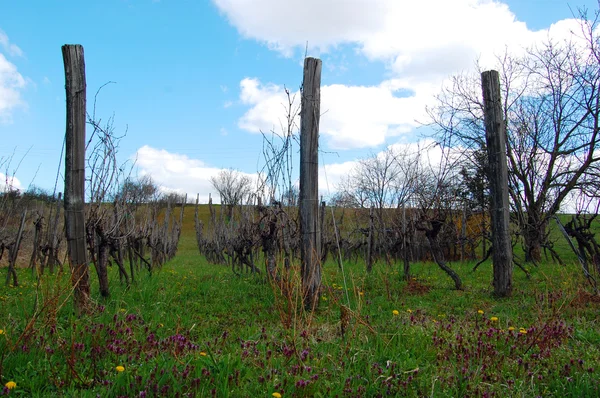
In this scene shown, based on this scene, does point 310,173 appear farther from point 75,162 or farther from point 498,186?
point 498,186

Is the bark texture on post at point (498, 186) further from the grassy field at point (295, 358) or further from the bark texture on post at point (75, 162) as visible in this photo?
the bark texture on post at point (75, 162)

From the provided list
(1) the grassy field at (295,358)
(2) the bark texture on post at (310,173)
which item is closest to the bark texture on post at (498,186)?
(1) the grassy field at (295,358)

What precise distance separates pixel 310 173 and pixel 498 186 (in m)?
3.07

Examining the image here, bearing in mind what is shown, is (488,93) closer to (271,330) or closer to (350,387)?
(271,330)

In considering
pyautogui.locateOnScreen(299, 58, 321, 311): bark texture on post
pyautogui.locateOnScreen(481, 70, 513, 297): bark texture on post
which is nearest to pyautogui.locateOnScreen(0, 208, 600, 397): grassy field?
pyautogui.locateOnScreen(299, 58, 321, 311): bark texture on post

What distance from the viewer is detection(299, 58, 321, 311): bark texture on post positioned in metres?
5.39

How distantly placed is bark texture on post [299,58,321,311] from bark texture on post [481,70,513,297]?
2896mm

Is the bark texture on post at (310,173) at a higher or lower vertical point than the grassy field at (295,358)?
higher

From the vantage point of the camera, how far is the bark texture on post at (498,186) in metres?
6.46

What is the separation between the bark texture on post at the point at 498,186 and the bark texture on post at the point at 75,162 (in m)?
5.68

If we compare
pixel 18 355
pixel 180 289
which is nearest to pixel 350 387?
pixel 18 355

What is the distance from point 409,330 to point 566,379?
1.26m

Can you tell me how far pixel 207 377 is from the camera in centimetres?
269

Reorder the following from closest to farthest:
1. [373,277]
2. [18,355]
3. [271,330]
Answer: [18,355] → [271,330] → [373,277]
